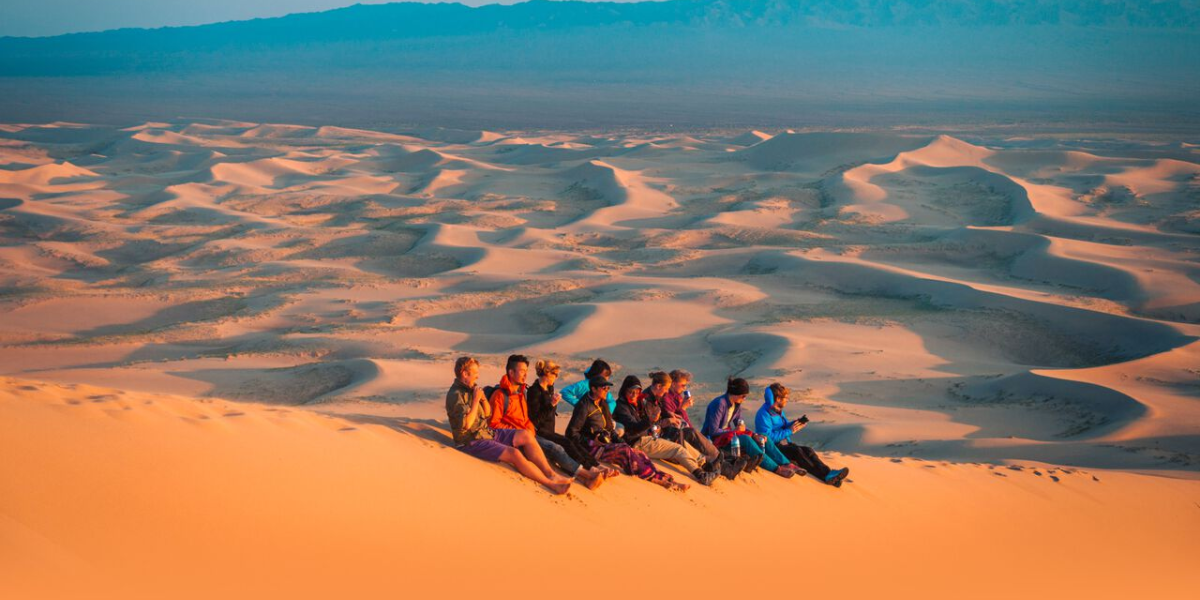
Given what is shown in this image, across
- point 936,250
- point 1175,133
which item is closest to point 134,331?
point 936,250

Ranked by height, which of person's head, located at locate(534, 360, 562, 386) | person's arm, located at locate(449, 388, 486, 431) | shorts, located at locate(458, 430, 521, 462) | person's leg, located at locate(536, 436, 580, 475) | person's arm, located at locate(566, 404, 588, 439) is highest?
person's head, located at locate(534, 360, 562, 386)

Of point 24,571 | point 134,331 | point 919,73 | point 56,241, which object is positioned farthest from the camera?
point 919,73

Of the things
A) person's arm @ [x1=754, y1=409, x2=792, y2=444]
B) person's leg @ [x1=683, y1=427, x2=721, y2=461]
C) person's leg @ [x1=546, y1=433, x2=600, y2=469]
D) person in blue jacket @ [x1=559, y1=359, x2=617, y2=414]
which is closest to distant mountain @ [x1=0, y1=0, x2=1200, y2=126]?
person's arm @ [x1=754, y1=409, x2=792, y2=444]

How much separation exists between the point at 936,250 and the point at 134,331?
47.8 feet

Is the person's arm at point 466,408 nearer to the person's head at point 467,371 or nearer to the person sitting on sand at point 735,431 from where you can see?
the person's head at point 467,371

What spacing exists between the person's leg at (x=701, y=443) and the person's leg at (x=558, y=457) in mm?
1088

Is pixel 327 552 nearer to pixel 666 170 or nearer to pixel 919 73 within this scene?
pixel 666 170

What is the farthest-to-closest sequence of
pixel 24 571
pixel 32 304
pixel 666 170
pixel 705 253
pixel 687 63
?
pixel 687 63, pixel 666 170, pixel 705 253, pixel 32 304, pixel 24 571

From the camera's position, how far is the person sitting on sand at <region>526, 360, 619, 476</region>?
6.46 metres

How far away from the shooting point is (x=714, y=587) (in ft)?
18.6

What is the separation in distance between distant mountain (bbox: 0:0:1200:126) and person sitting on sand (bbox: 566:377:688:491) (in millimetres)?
80123

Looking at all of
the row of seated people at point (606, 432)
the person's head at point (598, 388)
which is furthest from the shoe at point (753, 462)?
the person's head at point (598, 388)

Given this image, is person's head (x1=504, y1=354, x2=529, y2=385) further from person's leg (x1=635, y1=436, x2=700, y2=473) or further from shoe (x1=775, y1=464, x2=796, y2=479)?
shoe (x1=775, y1=464, x2=796, y2=479)

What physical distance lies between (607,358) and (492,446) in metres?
7.78
